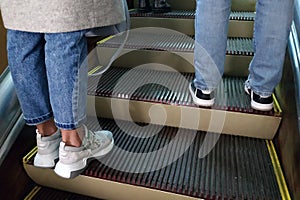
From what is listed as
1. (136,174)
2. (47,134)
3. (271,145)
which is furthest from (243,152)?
(47,134)

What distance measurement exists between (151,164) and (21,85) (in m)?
0.47

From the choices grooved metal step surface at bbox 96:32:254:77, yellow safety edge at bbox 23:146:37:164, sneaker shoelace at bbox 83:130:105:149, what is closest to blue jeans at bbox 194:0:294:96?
grooved metal step surface at bbox 96:32:254:77

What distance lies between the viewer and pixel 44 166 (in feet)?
2.96

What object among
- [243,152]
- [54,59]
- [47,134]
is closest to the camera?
[54,59]

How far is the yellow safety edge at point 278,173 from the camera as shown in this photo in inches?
32.3

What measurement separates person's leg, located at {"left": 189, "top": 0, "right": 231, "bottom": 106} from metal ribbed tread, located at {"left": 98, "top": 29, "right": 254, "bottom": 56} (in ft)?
0.97

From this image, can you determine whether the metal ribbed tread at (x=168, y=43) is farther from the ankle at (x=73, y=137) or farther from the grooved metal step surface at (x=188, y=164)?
the ankle at (x=73, y=137)

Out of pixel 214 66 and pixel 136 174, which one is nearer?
pixel 136 174

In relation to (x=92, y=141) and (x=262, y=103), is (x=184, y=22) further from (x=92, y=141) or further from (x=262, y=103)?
(x=92, y=141)

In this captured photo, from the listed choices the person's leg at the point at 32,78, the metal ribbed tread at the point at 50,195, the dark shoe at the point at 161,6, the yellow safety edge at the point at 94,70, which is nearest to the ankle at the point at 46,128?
the person's leg at the point at 32,78

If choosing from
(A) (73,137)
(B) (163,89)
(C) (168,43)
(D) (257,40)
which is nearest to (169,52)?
A: (C) (168,43)

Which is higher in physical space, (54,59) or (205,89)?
(54,59)

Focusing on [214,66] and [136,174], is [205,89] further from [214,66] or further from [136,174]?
[136,174]

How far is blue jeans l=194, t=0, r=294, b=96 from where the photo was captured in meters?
0.93
